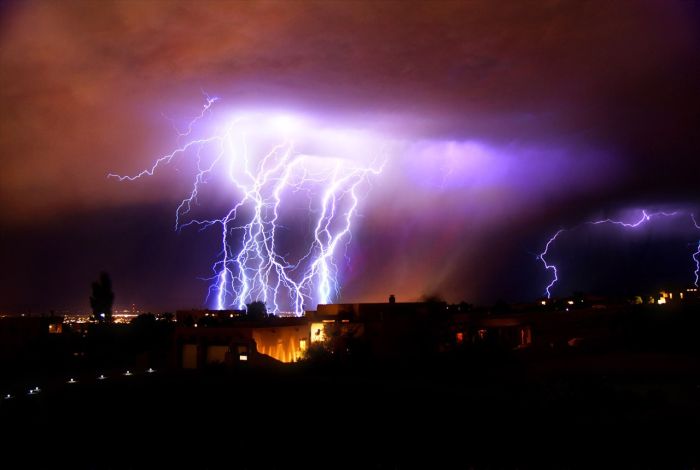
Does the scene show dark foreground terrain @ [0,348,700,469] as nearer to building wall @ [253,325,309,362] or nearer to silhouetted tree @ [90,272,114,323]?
building wall @ [253,325,309,362]

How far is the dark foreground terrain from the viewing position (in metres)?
10.6

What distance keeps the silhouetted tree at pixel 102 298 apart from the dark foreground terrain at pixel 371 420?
33707 millimetres

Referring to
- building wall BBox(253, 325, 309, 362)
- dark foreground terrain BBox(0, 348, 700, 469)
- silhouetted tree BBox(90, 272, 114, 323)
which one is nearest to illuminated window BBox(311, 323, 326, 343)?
building wall BBox(253, 325, 309, 362)

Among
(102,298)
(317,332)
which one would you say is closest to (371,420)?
(317,332)

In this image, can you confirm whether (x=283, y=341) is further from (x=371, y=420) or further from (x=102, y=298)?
(x=102, y=298)

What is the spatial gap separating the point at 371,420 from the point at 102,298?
42.8m

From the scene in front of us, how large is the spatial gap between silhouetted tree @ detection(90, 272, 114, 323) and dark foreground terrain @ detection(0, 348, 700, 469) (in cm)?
3371

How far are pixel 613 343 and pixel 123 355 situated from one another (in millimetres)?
23517

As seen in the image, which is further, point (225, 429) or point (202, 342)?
point (202, 342)

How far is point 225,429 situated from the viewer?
41.6 ft

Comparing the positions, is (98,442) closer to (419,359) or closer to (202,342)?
(419,359)

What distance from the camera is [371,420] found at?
12969 millimetres

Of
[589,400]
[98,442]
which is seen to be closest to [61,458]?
[98,442]

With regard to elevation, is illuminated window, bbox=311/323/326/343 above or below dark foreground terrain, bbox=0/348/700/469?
above
